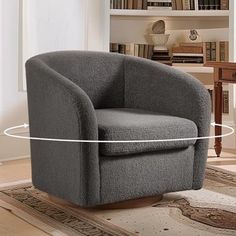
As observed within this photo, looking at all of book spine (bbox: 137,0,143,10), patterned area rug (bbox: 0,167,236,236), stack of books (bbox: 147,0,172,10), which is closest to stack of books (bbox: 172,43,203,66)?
stack of books (bbox: 147,0,172,10)

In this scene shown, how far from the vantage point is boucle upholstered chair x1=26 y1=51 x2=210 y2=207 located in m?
2.64

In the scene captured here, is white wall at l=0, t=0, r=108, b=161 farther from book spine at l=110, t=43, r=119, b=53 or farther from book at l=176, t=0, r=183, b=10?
book at l=176, t=0, r=183, b=10

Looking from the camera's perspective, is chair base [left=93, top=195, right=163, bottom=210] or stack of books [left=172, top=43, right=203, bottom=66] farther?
stack of books [left=172, top=43, right=203, bottom=66]

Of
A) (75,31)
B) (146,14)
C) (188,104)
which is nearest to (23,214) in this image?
(188,104)

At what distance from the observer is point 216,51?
4.81 metres

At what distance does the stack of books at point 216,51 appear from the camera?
4.77 m

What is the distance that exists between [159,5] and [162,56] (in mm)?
442

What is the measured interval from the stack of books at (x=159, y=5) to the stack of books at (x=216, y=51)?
1.49 ft

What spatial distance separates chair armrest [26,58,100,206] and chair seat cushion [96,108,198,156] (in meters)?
0.08

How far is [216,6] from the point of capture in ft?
15.7

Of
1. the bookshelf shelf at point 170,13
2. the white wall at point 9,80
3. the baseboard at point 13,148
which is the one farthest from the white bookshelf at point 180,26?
the baseboard at point 13,148

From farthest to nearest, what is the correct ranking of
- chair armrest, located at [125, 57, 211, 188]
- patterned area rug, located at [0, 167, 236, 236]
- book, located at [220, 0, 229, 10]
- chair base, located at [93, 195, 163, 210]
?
book, located at [220, 0, 229, 10] → chair armrest, located at [125, 57, 211, 188] → chair base, located at [93, 195, 163, 210] → patterned area rug, located at [0, 167, 236, 236]

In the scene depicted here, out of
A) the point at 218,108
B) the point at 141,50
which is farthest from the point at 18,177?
the point at 141,50

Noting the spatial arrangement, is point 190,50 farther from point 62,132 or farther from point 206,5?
point 62,132
